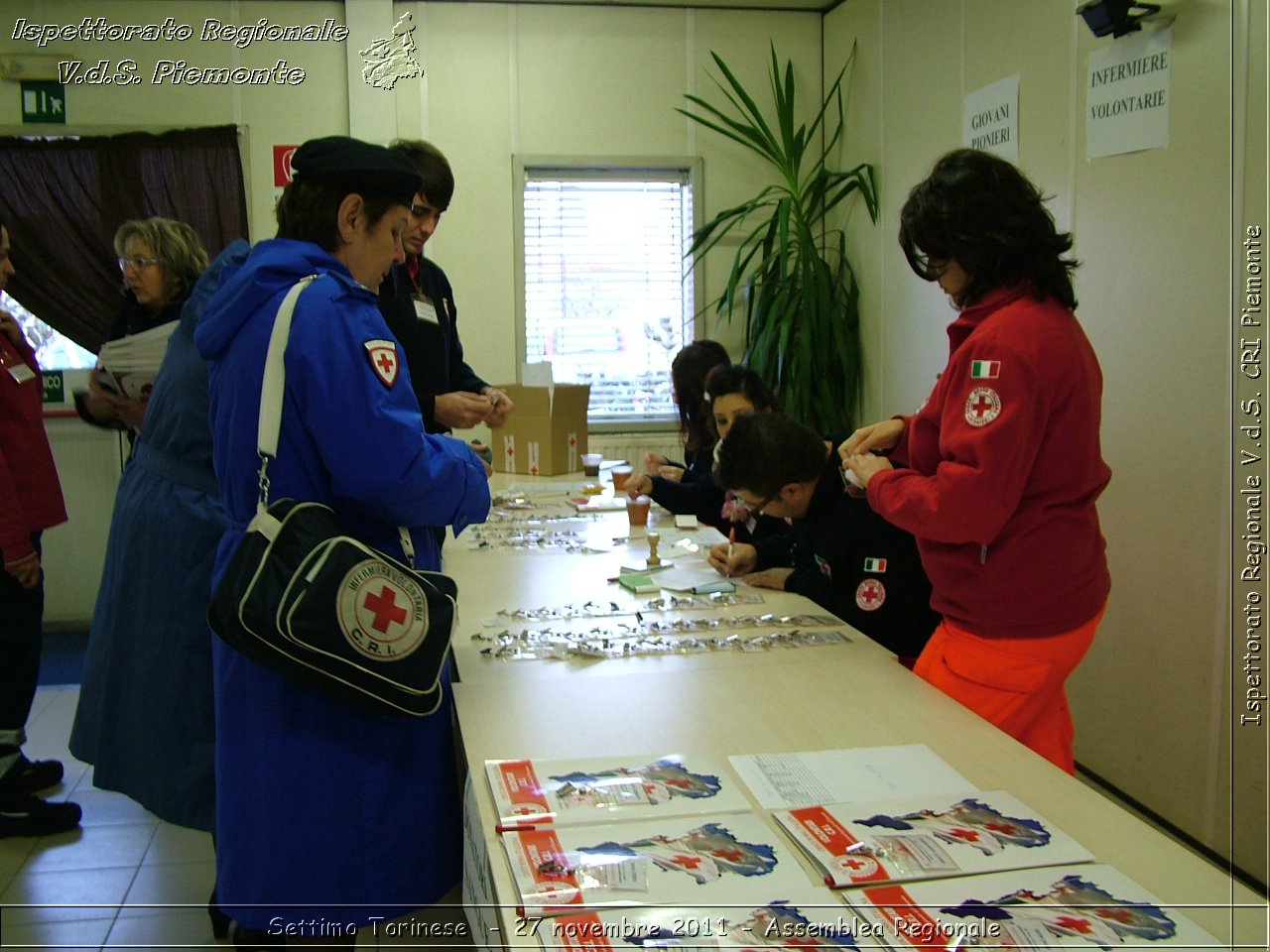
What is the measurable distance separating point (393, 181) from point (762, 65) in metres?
4.27

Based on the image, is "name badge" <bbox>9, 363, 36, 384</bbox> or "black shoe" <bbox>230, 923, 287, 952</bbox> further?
"name badge" <bbox>9, 363, 36, 384</bbox>

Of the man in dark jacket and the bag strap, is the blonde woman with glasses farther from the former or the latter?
the bag strap

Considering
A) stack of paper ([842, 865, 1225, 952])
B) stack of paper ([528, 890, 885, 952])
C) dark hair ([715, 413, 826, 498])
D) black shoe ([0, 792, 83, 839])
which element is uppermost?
dark hair ([715, 413, 826, 498])

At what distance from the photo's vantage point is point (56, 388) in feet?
→ 16.4

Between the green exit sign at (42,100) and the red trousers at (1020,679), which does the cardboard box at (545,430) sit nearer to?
the green exit sign at (42,100)

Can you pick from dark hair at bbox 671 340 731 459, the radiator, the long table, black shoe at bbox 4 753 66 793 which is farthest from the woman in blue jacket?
the radiator

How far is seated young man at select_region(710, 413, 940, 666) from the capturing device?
2.03 metres

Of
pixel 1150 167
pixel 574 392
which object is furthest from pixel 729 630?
pixel 574 392

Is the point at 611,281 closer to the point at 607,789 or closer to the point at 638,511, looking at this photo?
the point at 638,511

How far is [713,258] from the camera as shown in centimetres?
532

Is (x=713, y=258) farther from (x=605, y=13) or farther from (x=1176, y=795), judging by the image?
(x=1176, y=795)

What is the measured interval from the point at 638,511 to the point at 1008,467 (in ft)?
5.37

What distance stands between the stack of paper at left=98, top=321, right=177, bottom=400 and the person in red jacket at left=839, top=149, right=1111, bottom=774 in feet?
6.25

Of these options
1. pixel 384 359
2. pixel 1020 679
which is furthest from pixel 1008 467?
pixel 384 359
